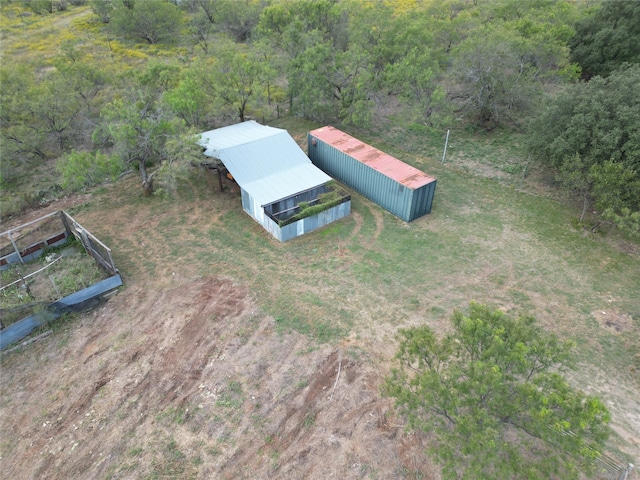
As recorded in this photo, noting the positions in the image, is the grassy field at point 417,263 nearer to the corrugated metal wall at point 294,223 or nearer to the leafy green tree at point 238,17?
the corrugated metal wall at point 294,223

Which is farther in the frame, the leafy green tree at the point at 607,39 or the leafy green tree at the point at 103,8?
the leafy green tree at the point at 103,8

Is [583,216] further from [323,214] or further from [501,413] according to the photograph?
[501,413]

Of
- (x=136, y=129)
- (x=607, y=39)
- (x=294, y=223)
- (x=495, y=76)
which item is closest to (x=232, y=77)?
(x=136, y=129)

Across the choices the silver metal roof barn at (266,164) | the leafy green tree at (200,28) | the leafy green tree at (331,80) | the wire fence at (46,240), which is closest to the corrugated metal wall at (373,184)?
the silver metal roof barn at (266,164)

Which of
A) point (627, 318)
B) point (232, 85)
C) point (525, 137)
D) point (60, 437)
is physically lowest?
point (60, 437)

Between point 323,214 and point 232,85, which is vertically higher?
point 232,85

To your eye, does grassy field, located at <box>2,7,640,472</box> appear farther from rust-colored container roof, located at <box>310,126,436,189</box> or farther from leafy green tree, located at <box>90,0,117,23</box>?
leafy green tree, located at <box>90,0,117,23</box>

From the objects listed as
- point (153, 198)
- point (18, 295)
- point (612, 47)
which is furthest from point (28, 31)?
point (612, 47)
